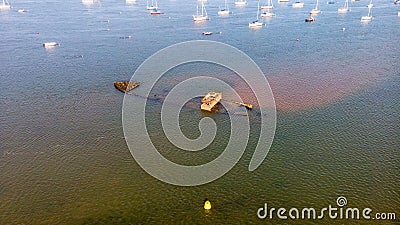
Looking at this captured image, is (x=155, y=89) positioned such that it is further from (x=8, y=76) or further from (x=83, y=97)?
(x=8, y=76)

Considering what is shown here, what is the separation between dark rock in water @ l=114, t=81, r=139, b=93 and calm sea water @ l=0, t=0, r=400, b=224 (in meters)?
1.18

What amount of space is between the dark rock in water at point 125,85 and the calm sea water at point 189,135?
3.86 ft

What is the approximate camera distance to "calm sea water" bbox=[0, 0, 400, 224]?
1166 inches

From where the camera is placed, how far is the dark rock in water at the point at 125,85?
55.8 metres

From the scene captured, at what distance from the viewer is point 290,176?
3306 cm

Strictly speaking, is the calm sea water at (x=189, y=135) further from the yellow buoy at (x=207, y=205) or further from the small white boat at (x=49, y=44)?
the small white boat at (x=49, y=44)

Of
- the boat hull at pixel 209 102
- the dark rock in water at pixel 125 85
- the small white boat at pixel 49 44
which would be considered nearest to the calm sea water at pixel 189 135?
the dark rock in water at pixel 125 85

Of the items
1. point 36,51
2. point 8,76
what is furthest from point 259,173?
point 36,51

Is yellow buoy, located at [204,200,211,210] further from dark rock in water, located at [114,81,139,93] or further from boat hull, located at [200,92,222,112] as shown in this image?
dark rock in water, located at [114,81,139,93]

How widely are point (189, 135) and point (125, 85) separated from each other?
21648 mm

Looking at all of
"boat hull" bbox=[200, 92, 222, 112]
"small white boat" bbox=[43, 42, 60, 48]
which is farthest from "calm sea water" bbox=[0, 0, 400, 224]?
"small white boat" bbox=[43, 42, 60, 48]

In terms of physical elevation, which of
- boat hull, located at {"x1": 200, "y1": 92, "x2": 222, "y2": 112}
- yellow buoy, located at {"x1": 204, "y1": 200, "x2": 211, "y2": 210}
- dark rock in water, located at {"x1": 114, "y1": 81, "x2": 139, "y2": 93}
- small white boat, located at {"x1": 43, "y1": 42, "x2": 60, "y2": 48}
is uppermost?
small white boat, located at {"x1": 43, "y1": 42, "x2": 60, "y2": 48}

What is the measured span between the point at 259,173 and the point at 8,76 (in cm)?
5728

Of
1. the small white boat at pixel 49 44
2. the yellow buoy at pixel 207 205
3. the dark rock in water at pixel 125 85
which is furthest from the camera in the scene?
the small white boat at pixel 49 44
